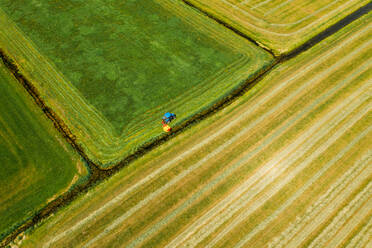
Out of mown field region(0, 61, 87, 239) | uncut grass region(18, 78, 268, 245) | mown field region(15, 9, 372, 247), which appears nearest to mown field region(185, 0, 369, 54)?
mown field region(15, 9, 372, 247)

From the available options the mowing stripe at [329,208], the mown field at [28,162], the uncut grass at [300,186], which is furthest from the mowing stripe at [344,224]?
the mown field at [28,162]

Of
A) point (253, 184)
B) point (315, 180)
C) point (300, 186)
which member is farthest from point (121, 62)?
point (315, 180)

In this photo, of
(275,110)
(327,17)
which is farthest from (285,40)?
(275,110)

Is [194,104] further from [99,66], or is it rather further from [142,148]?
[99,66]

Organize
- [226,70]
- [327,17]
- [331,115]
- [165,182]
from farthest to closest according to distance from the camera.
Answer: [327,17]
[226,70]
[331,115]
[165,182]

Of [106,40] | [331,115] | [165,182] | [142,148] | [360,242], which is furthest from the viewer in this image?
[106,40]
